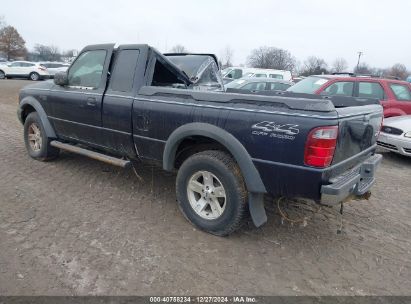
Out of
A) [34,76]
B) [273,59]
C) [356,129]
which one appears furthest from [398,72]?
[356,129]

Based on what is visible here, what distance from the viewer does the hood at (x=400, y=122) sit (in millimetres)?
7014

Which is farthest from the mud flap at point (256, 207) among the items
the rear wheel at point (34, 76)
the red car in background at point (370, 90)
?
the rear wheel at point (34, 76)

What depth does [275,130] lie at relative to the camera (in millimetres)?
2955

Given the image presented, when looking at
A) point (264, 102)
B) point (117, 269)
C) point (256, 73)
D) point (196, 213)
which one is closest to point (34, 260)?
point (117, 269)

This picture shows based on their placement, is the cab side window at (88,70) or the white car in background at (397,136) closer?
the cab side window at (88,70)

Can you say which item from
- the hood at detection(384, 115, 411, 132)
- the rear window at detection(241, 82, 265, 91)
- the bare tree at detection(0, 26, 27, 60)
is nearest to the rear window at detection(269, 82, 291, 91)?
the rear window at detection(241, 82, 265, 91)

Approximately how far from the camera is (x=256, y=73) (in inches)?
764

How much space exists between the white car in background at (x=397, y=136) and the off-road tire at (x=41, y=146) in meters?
6.29

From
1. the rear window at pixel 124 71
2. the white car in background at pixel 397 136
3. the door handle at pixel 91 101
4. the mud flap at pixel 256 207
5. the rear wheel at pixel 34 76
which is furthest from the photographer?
the rear wheel at pixel 34 76

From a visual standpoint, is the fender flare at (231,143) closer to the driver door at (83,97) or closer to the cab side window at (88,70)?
the driver door at (83,97)

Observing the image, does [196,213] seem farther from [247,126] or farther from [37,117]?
[37,117]

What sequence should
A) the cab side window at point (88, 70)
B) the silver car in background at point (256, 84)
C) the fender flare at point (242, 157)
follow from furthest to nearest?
the silver car in background at point (256, 84), the cab side window at point (88, 70), the fender flare at point (242, 157)

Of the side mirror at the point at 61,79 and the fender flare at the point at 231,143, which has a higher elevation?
the side mirror at the point at 61,79

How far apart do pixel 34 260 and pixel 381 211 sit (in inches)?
154
